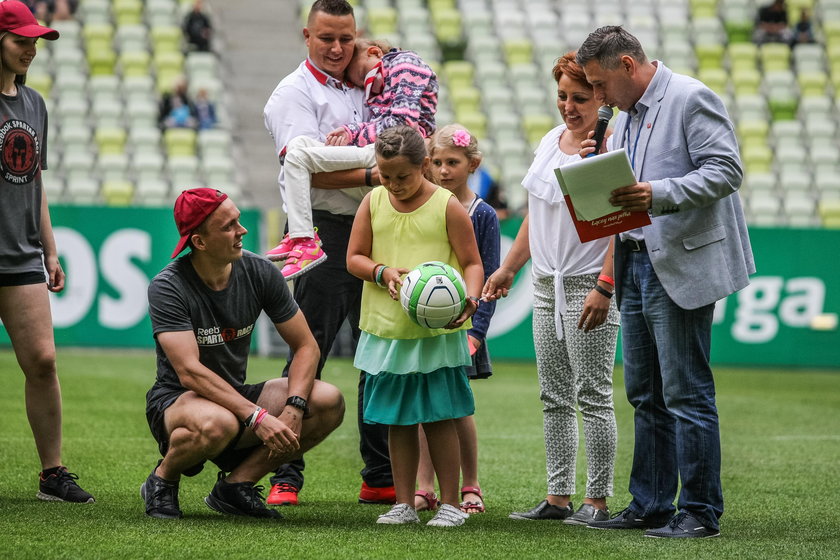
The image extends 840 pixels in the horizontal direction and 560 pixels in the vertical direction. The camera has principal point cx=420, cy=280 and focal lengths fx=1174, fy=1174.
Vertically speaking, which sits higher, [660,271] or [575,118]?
[575,118]

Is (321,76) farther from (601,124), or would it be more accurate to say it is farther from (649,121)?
(649,121)

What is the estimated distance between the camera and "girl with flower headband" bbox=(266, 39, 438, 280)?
17.5ft

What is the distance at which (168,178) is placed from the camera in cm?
1684

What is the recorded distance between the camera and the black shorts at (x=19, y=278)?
5137 mm

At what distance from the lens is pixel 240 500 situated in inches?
196

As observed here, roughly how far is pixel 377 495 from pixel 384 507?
0.60 feet

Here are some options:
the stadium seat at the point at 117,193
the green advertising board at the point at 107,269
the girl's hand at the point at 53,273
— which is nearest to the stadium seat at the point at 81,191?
the stadium seat at the point at 117,193

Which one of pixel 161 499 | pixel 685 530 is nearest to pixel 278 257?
pixel 161 499

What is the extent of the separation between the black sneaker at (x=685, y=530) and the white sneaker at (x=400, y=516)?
0.97 m

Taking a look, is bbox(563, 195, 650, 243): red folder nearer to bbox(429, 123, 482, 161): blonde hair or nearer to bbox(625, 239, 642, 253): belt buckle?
bbox(625, 239, 642, 253): belt buckle

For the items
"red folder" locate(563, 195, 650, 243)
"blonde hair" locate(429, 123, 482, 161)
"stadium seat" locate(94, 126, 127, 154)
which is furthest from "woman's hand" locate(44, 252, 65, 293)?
"stadium seat" locate(94, 126, 127, 154)

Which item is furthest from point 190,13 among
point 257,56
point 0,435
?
point 0,435

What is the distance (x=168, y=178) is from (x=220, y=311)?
40.5 ft

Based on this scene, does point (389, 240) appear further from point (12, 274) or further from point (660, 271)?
point (12, 274)
